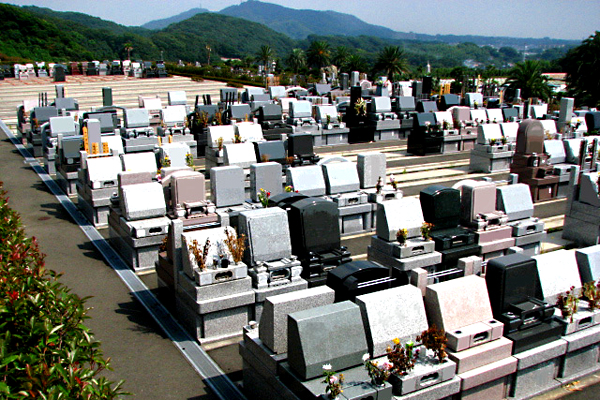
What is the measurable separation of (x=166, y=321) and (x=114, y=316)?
1002 millimetres

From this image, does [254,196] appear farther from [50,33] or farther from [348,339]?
[50,33]

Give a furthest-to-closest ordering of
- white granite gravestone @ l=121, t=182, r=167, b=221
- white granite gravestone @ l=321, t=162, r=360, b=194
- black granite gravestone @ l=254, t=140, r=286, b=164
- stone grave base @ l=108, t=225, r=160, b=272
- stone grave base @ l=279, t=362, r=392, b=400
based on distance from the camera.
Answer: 1. black granite gravestone @ l=254, t=140, r=286, b=164
2. white granite gravestone @ l=321, t=162, r=360, b=194
3. white granite gravestone @ l=121, t=182, r=167, b=221
4. stone grave base @ l=108, t=225, r=160, b=272
5. stone grave base @ l=279, t=362, r=392, b=400

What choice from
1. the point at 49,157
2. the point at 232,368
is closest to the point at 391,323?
the point at 232,368

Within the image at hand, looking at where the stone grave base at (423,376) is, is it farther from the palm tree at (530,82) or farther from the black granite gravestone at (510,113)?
the palm tree at (530,82)

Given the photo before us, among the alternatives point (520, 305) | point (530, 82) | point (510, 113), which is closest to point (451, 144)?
point (510, 113)

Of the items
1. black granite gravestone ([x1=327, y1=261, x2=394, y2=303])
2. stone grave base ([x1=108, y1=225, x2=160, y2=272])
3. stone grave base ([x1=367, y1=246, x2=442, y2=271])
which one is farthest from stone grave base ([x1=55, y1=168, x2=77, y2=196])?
black granite gravestone ([x1=327, y1=261, x2=394, y2=303])

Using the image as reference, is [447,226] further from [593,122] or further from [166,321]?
[593,122]

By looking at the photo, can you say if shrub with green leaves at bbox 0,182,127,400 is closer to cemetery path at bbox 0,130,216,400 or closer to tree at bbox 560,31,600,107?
cemetery path at bbox 0,130,216,400

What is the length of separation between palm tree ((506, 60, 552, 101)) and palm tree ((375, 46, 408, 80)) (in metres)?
12.9

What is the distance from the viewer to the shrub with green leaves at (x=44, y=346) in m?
4.87

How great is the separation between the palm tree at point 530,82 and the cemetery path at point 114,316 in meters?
29.2

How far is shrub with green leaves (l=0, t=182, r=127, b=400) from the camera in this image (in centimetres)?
487

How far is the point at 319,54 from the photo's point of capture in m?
57.0

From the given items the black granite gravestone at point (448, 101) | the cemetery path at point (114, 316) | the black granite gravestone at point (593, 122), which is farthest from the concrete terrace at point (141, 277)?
the black granite gravestone at point (593, 122)
